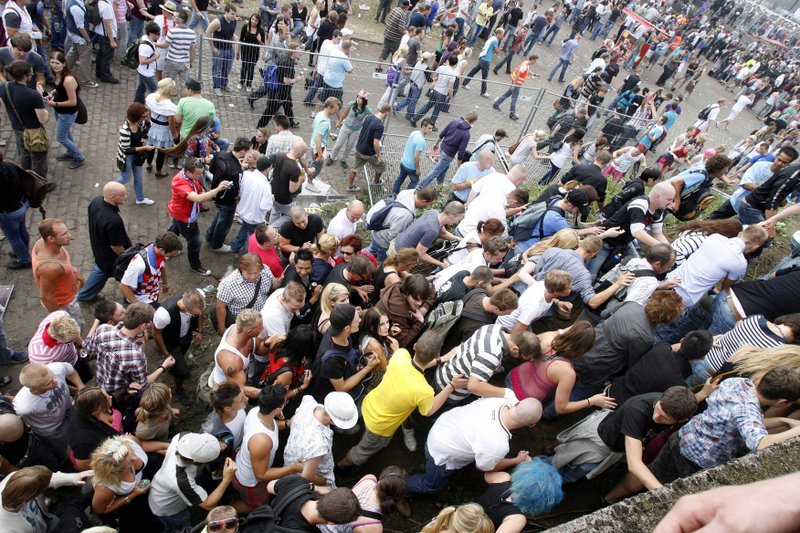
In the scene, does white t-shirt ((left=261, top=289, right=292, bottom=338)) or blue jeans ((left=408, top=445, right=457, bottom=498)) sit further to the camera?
white t-shirt ((left=261, top=289, right=292, bottom=338))

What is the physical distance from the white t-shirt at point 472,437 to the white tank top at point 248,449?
1.33 m

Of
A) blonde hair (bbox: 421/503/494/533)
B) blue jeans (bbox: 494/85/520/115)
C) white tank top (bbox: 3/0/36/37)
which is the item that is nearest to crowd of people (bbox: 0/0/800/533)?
blonde hair (bbox: 421/503/494/533)

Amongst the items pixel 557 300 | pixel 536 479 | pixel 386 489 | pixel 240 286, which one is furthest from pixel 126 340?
pixel 557 300

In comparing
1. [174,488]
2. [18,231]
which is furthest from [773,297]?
[18,231]

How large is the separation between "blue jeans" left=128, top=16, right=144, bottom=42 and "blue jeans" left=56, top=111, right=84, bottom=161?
4.60 meters

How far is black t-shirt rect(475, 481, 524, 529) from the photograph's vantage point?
353 cm

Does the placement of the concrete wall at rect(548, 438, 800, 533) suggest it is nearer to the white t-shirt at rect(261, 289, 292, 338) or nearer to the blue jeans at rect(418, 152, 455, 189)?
the white t-shirt at rect(261, 289, 292, 338)

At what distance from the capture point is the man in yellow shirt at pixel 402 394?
158 inches

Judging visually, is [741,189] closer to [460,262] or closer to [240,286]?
[460,262]

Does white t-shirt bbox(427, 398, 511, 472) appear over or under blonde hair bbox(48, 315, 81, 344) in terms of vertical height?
over

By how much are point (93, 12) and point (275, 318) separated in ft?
28.3

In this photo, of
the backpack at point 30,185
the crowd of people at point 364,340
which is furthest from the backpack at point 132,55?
the backpack at point 30,185

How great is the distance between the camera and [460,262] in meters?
6.04

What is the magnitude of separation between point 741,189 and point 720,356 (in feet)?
14.1
